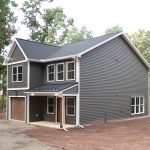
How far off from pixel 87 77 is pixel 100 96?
7.11 feet

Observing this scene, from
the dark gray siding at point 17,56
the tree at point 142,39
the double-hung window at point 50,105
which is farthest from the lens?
the tree at point 142,39

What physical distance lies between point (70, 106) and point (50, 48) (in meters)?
8.21

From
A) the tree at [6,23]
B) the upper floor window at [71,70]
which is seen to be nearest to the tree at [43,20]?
the tree at [6,23]

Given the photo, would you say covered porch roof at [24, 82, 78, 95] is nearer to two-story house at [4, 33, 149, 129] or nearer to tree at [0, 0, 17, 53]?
two-story house at [4, 33, 149, 129]

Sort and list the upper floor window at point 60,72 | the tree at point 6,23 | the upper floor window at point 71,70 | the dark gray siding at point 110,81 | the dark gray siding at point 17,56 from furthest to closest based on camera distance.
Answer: the tree at point 6,23 < the dark gray siding at point 17,56 < the upper floor window at point 60,72 < the upper floor window at point 71,70 < the dark gray siding at point 110,81

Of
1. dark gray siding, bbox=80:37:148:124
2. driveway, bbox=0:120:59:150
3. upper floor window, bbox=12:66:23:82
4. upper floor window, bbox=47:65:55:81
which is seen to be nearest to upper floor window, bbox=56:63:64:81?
upper floor window, bbox=47:65:55:81

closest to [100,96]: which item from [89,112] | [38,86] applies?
[89,112]

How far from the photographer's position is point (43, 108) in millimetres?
27578

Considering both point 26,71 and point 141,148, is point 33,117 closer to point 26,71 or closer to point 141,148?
point 26,71

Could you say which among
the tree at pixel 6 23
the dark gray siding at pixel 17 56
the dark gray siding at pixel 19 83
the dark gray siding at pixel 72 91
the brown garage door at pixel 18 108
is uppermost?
the tree at pixel 6 23

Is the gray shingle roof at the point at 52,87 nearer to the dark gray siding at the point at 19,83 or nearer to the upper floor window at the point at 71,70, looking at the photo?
the upper floor window at the point at 71,70

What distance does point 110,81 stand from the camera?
26469mm

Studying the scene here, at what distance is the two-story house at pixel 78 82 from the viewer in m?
24.1

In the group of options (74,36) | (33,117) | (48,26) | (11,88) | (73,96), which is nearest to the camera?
(73,96)
